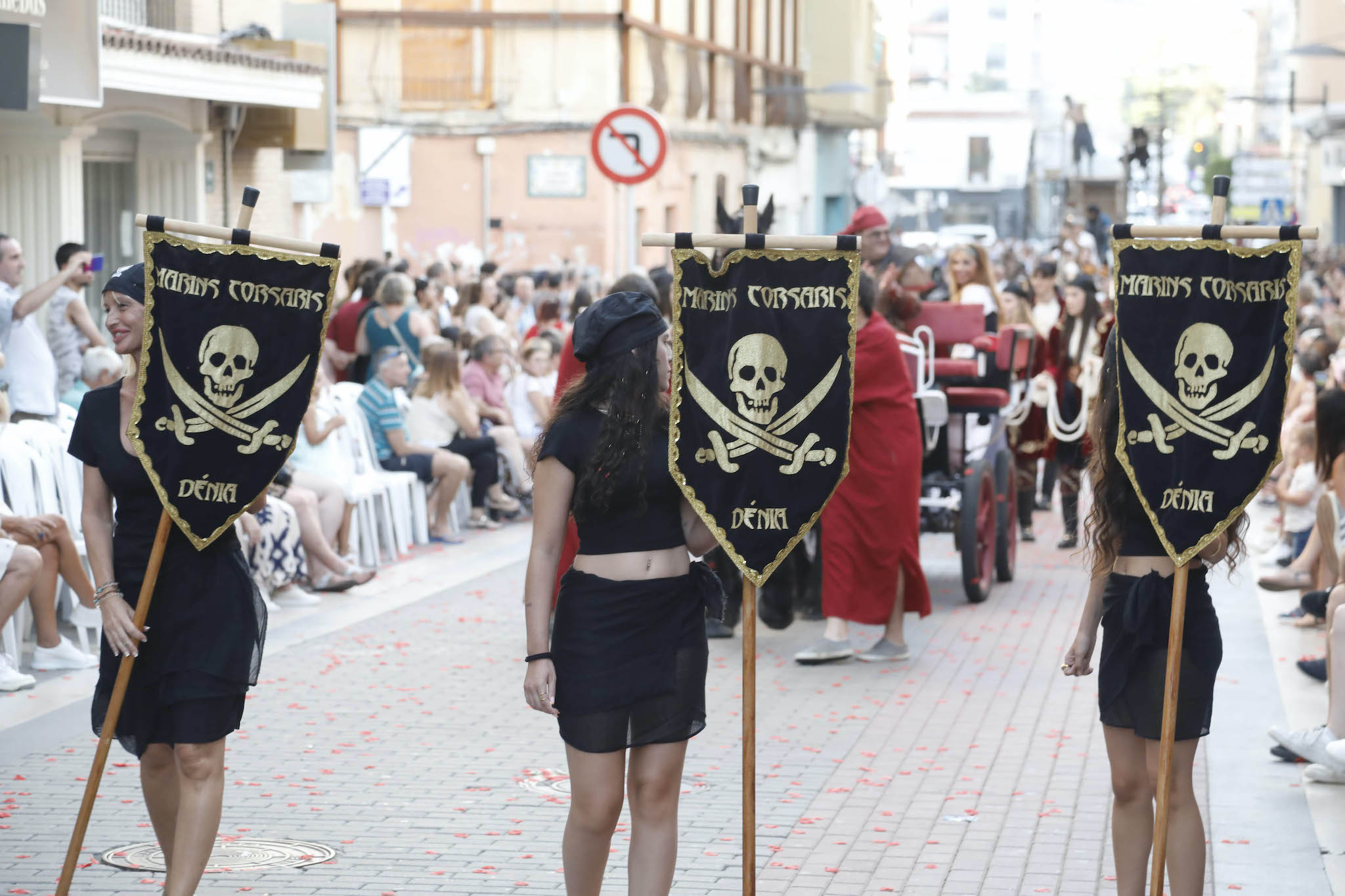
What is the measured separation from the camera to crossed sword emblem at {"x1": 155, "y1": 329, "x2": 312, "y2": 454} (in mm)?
5094

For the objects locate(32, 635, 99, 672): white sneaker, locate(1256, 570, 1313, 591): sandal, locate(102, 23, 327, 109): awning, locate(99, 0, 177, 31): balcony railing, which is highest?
locate(99, 0, 177, 31): balcony railing

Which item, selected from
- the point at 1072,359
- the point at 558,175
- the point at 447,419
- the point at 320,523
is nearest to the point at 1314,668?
the point at 1072,359

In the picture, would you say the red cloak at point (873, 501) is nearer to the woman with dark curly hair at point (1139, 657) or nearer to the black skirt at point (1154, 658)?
the woman with dark curly hair at point (1139, 657)

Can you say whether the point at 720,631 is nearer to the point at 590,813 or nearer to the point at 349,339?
the point at 590,813

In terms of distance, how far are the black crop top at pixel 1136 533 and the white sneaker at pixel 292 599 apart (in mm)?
6823

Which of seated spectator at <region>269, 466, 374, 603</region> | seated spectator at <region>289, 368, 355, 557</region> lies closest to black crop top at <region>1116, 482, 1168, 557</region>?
seated spectator at <region>269, 466, 374, 603</region>

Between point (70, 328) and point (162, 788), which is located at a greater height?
point (70, 328)

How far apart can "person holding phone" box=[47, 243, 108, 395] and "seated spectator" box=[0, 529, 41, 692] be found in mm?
3250

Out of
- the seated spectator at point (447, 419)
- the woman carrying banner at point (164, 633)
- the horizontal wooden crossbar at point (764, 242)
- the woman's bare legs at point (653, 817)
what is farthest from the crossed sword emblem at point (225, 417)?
the seated spectator at point (447, 419)

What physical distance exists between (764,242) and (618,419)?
582 millimetres

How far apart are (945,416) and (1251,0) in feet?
328

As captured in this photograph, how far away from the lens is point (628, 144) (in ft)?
50.1

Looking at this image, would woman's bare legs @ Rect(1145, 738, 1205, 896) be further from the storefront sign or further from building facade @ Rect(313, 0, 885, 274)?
the storefront sign

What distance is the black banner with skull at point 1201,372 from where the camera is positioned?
483cm
